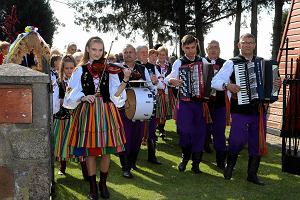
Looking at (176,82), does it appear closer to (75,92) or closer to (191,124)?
(191,124)

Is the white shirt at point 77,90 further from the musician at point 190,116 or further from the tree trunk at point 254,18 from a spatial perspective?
the tree trunk at point 254,18

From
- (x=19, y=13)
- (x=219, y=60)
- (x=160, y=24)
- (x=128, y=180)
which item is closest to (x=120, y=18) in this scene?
(x=160, y=24)

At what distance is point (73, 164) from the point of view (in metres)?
6.90

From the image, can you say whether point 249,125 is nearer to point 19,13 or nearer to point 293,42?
point 293,42

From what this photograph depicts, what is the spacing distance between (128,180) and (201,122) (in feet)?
4.46

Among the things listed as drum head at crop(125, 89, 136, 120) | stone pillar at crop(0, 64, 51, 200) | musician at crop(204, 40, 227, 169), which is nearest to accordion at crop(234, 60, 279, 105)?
musician at crop(204, 40, 227, 169)

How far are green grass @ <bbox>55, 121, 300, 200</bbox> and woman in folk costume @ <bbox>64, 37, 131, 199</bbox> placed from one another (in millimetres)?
615

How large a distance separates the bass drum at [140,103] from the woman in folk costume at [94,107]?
30.4 inches

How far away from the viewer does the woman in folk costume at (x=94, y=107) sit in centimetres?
474

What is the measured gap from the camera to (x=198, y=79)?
604 centimetres

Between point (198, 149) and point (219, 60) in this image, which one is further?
point (219, 60)

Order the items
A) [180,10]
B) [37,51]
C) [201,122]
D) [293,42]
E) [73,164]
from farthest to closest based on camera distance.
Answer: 1. [180,10]
2. [293,42]
3. [73,164]
4. [201,122]
5. [37,51]

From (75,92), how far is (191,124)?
2123 mm

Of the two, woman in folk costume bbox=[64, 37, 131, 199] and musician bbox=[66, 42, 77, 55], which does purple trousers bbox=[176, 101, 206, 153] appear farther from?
musician bbox=[66, 42, 77, 55]
